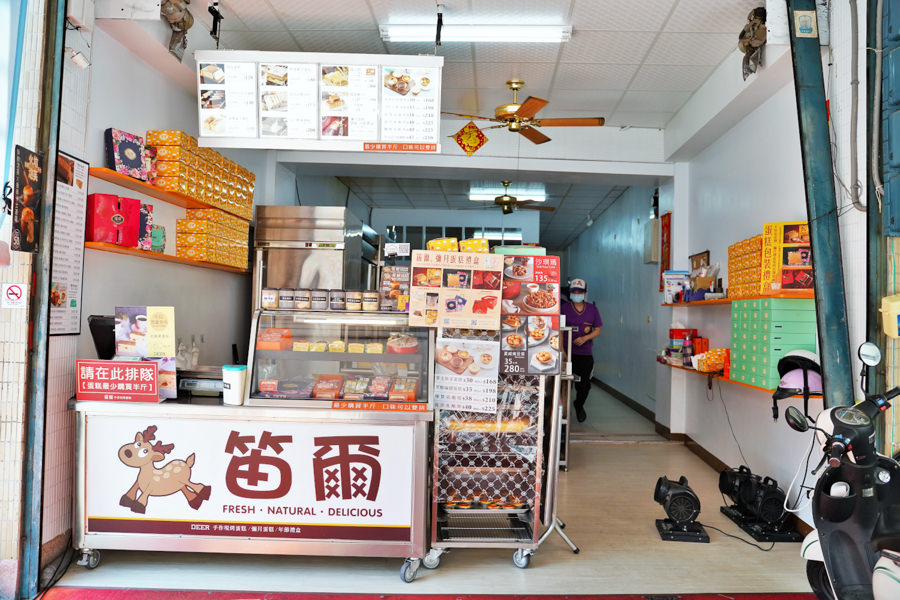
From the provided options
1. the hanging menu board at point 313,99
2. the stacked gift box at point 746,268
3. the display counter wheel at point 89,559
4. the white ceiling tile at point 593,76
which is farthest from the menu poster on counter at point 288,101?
the stacked gift box at point 746,268

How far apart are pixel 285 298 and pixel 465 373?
1094 millimetres

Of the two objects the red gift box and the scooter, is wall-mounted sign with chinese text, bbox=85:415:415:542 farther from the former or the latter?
the scooter

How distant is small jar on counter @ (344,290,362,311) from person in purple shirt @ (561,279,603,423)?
441 centimetres

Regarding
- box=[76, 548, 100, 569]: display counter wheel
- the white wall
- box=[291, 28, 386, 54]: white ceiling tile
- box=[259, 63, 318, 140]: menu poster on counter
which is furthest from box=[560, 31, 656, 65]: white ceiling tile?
box=[76, 548, 100, 569]: display counter wheel

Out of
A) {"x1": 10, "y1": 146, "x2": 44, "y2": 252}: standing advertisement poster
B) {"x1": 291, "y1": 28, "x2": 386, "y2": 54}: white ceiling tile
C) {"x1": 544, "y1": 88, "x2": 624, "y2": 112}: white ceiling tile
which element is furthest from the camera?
{"x1": 544, "y1": 88, "x2": 624, "y2": 112}: white ceiling tile

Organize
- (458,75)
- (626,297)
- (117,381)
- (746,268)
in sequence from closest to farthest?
(117,381) < (746,268) < (458,75) < (626,297)

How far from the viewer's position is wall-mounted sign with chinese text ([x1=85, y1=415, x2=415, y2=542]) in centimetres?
313

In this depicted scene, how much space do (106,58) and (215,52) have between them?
0.65 meters

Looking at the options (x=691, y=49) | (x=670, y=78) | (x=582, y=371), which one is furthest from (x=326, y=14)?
(x=582, y=371)

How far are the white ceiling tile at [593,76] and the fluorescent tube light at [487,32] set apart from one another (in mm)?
646

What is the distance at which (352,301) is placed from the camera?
3.32m

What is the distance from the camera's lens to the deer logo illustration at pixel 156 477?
10.3ft

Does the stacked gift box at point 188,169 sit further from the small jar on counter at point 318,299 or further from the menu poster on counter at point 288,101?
the small jar on counter at point 318,299

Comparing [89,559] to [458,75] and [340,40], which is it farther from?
[458,75]
